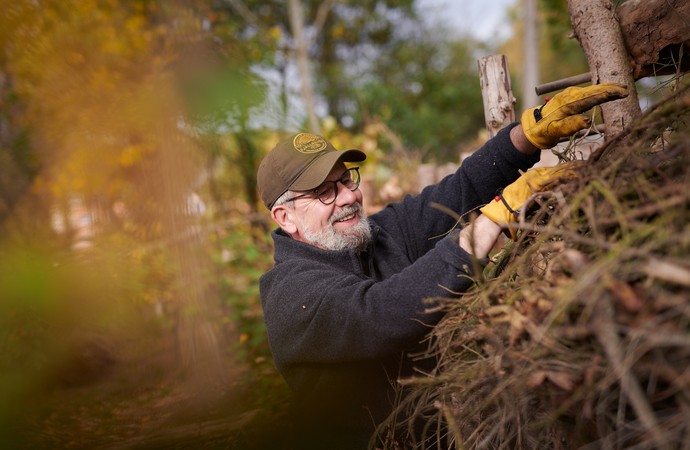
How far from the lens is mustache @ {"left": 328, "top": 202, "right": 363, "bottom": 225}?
2051 mm

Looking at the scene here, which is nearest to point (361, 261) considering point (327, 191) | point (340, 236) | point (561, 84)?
point (340, 236)

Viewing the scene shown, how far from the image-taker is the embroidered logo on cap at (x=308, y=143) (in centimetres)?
210

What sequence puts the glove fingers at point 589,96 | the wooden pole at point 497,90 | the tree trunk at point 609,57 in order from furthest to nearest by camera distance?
the wooden pole at point 497,90 < the tree trunk at point 609,57 < the glove fingers at point 589,96

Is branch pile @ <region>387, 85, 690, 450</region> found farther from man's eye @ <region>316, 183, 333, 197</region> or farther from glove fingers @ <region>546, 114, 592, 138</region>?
man's eye @ <region>316, 183, 333, 197</region>

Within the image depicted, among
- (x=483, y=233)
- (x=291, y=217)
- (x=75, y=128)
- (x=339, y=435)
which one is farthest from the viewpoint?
(x=75, y=128)

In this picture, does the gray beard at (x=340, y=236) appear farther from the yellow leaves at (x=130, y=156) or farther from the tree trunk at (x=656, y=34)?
the yellow leaves at (x=130, y=156)

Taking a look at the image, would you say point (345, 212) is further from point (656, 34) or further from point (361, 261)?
point (656, 34)

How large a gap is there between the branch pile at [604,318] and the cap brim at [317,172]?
95 cm

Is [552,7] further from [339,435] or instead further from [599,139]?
[339,435]

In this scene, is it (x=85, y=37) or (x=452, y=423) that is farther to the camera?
(x=85, y=37)

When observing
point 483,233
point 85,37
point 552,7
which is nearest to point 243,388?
point 483,233

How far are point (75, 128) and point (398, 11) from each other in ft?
40.0

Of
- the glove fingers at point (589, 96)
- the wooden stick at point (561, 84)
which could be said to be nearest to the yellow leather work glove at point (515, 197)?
the glove fingers at point (589, 96)

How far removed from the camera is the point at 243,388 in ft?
10.8
